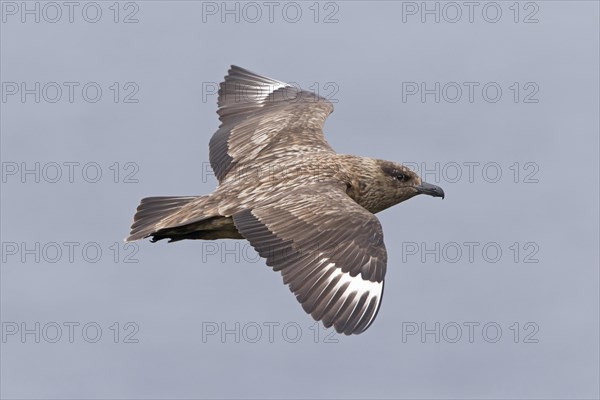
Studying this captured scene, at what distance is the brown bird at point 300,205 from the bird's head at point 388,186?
0.01 m

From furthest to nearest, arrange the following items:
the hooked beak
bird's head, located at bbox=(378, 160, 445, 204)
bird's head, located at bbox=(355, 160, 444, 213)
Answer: the hooked beak < bird's head, located at bbox=(378, 160, 445, 204) < bird's head, located at bbox=(355, 160, 444, 213)

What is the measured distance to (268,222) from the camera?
13672mm

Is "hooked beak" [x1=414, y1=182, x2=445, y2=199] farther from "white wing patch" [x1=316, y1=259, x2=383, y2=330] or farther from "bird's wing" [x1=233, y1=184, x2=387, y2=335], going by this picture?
"white wing patch" [x1=316, y1=259, x2=383, y2=330]

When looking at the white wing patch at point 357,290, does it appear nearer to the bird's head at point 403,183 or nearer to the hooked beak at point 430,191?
Answer: the bird's head at point 403,183

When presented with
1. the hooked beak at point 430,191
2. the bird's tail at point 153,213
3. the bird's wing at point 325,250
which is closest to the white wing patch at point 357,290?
the bird's wing at point 325,250

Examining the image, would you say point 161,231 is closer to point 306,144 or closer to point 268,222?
point 268,222

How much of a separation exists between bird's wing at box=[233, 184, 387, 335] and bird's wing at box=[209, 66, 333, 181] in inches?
78.3

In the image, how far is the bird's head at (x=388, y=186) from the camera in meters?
15.3

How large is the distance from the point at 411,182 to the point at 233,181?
1.87 metres

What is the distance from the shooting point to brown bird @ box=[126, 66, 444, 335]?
1294 centimetres

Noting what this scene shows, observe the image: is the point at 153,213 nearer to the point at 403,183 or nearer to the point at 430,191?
the point at 403,183

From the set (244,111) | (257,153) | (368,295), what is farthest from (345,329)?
(244,111)

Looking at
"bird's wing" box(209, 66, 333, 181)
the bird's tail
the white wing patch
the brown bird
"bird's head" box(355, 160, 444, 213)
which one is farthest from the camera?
"bird's wing" box(209, 66, 333, 181)

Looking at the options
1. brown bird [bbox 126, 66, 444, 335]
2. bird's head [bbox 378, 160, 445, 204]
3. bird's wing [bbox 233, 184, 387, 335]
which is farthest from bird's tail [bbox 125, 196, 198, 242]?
bird's head [bbox 378, 160, 445, 204]
